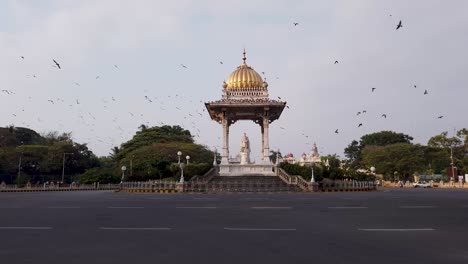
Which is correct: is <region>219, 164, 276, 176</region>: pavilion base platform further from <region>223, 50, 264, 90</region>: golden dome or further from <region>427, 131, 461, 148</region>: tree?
<region>427, 131, 461, 148</region>: tree

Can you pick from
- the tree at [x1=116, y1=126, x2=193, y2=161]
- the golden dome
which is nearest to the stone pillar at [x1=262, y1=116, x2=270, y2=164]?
the golden dome

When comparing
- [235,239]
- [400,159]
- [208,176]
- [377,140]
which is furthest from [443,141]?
[235,239]

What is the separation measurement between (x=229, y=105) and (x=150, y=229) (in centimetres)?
3583

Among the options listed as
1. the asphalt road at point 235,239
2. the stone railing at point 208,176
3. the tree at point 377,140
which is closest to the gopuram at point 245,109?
the stone railing at point 208,176

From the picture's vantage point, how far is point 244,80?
157 ft

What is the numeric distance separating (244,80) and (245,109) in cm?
331

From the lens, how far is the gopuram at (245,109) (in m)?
44.3

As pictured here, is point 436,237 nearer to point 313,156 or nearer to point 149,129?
point 313,156

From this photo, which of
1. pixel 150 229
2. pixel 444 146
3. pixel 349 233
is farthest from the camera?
pixel 444 146

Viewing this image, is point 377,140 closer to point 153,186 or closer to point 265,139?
point 265,139

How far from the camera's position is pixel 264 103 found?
45.5 m

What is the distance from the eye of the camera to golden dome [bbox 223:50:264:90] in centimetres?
4781

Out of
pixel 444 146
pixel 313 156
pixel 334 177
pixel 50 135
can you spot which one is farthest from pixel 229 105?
pixel 50 135

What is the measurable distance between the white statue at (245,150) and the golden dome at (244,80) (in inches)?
246
